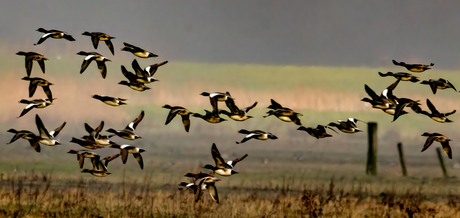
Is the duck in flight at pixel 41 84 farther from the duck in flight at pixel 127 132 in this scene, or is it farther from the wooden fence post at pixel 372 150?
the wooden fence post at pixel 372 150

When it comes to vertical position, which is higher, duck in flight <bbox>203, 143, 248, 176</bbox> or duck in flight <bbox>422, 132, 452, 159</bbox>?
duck in flight <bbox>422, 132, 452, 159</bbox>

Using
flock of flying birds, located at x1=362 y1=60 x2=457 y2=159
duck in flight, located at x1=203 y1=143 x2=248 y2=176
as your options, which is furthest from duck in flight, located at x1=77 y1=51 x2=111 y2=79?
flock of flying birds, located at x1=362 y1=60 x2=457 y2=159

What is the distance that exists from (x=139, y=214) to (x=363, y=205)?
5.61 meters

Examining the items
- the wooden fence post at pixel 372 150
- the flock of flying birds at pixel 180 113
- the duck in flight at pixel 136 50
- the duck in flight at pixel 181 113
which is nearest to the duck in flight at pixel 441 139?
the flock of flying birds at pixel 180 113

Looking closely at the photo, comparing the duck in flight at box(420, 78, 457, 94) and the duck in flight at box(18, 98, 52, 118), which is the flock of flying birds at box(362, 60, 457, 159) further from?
the duck in flight at box(18, 98, 52, 118)

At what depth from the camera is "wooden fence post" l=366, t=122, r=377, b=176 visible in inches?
1223

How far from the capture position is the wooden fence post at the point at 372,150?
1223 inches

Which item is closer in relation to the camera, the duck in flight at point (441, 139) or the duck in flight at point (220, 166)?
the duck in flight at point (441, 139)

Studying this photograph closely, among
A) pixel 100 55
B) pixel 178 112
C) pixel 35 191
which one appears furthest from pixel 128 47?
pixel 35 191

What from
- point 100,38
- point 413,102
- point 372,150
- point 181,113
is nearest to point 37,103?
point 100,38

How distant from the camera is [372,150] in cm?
3164

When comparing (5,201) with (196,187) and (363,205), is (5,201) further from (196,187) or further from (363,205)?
(363,205)

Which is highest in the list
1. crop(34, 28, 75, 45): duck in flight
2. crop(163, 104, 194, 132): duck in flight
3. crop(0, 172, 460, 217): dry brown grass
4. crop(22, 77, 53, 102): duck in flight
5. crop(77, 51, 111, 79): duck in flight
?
crop(34, 28, 75, 45): duck in flight

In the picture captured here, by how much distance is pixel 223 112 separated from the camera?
17828 millimetres
